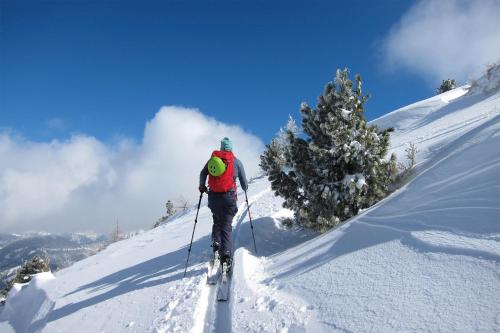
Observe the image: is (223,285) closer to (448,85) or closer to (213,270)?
(213,270)

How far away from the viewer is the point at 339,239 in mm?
6305

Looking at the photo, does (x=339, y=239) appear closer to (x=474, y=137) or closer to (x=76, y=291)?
(x=474, y=137)

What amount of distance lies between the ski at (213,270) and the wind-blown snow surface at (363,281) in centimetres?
17

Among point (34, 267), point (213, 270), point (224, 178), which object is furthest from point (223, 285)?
point (34, 267)

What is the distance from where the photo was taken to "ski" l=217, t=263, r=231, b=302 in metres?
6.07

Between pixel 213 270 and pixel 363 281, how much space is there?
12.8 feet

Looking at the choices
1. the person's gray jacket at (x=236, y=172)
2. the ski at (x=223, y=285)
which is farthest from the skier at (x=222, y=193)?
the ski at (x=223, y=285)

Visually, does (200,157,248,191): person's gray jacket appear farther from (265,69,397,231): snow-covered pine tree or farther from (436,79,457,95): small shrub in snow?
(436,79,457,95): small shrub in snow

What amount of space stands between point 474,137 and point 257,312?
567 centimetres

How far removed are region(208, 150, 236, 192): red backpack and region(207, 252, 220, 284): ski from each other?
1.42 m

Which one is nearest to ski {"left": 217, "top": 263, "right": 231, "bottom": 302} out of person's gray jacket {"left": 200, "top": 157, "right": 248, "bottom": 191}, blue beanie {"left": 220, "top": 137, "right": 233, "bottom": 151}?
person's gray jacket {"left": 200, "top": 157, "right": 248, "bottom": 191}

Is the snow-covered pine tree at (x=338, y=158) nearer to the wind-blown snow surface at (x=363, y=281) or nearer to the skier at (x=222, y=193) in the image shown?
the wind-blown snow surface at (x=363, y=281)

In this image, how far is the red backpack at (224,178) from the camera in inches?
314

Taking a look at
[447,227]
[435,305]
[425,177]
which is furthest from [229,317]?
[425,177]
